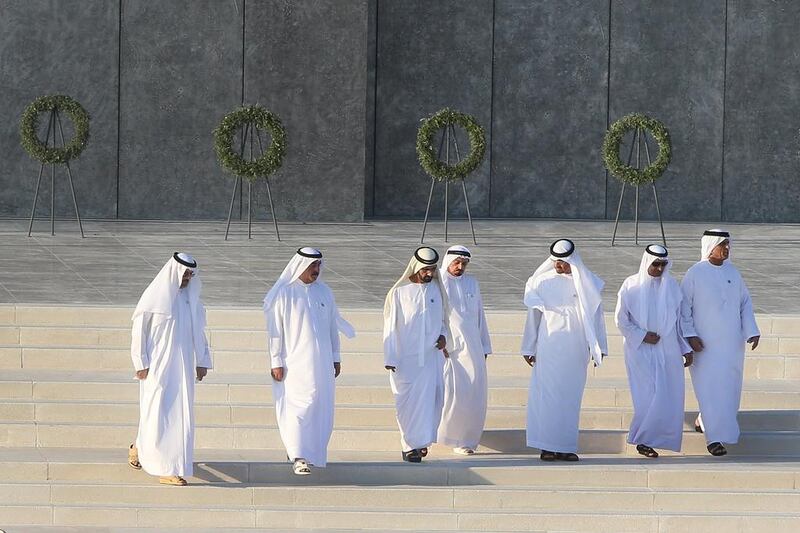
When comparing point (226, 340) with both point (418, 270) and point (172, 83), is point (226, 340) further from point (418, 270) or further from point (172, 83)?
point (172, 83)

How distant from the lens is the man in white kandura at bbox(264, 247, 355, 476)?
11664 millimetres

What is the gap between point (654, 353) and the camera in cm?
1263

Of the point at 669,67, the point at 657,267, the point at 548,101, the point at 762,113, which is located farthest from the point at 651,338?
the point at 762,113

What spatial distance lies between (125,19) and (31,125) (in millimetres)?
3426

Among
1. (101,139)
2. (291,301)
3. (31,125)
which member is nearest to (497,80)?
(101,139)

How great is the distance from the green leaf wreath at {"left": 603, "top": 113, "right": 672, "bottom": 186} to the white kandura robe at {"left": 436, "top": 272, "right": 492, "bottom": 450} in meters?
8.34

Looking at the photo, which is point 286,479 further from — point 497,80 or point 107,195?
point 497,80

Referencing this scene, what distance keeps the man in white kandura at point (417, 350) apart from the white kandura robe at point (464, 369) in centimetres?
20

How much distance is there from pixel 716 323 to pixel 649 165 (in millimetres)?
8095

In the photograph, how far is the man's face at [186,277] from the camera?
11.5 metres

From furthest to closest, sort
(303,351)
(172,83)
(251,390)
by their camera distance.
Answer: (172,83)
(251,390)
(303,351)

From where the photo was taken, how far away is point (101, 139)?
2345 cm

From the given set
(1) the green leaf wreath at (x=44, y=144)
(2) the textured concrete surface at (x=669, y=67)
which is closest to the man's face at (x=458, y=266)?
(1) the green leaf wreath at (x=44, y=144)

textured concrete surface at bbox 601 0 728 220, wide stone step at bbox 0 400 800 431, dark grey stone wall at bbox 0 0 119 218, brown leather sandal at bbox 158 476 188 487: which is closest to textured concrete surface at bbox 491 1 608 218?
textured concrete surface at bbox 601 0 728 220
